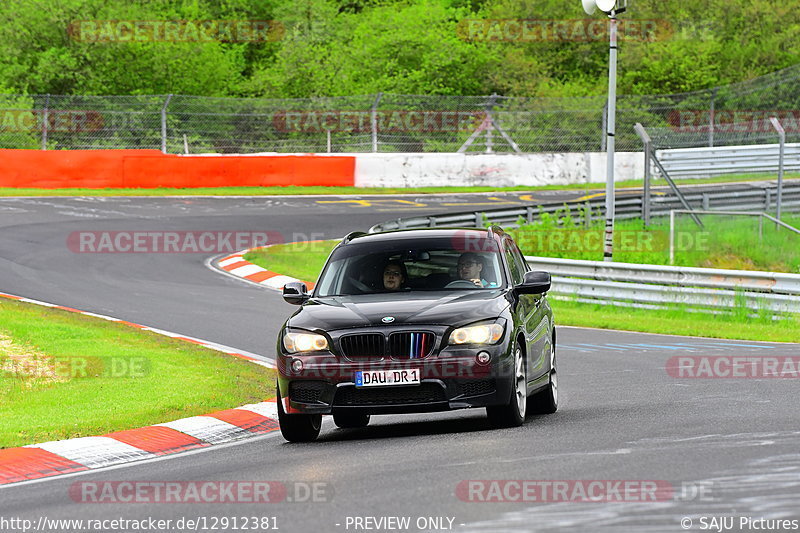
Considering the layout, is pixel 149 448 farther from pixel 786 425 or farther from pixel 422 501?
pixel 786 425

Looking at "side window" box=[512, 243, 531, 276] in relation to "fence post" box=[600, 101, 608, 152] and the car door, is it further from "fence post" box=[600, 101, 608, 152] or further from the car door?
"fence post" box=[600, 101, 608, 152]

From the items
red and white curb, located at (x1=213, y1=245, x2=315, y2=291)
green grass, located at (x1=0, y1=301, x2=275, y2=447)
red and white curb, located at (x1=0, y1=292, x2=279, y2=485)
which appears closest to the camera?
red and white curb, located at (x1=0, y1=292, x2=279, y2=485)

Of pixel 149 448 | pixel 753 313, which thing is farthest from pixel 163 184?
pixel 149 448

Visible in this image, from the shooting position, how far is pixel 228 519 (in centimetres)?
684

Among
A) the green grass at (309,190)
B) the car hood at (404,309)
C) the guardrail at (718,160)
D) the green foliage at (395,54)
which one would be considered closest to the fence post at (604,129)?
the green grass at (309,190)

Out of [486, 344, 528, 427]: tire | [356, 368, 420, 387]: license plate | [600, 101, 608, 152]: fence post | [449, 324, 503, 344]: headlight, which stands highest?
[600, 101, 608, 152]: fence post

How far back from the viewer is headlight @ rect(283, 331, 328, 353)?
971 centimetres

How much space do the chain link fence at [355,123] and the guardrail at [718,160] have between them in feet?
13.5

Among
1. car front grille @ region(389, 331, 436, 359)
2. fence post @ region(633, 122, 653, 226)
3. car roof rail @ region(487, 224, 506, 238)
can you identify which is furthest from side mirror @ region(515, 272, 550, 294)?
fence post @ region(633, 122, 653, 226)

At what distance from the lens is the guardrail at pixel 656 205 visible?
2892 centimetres

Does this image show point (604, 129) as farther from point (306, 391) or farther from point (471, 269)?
point (306, 391)

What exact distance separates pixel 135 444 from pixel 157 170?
1114 inches

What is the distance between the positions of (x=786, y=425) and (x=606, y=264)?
43.2 ft

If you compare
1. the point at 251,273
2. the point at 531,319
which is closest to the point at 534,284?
the point at 531,319
